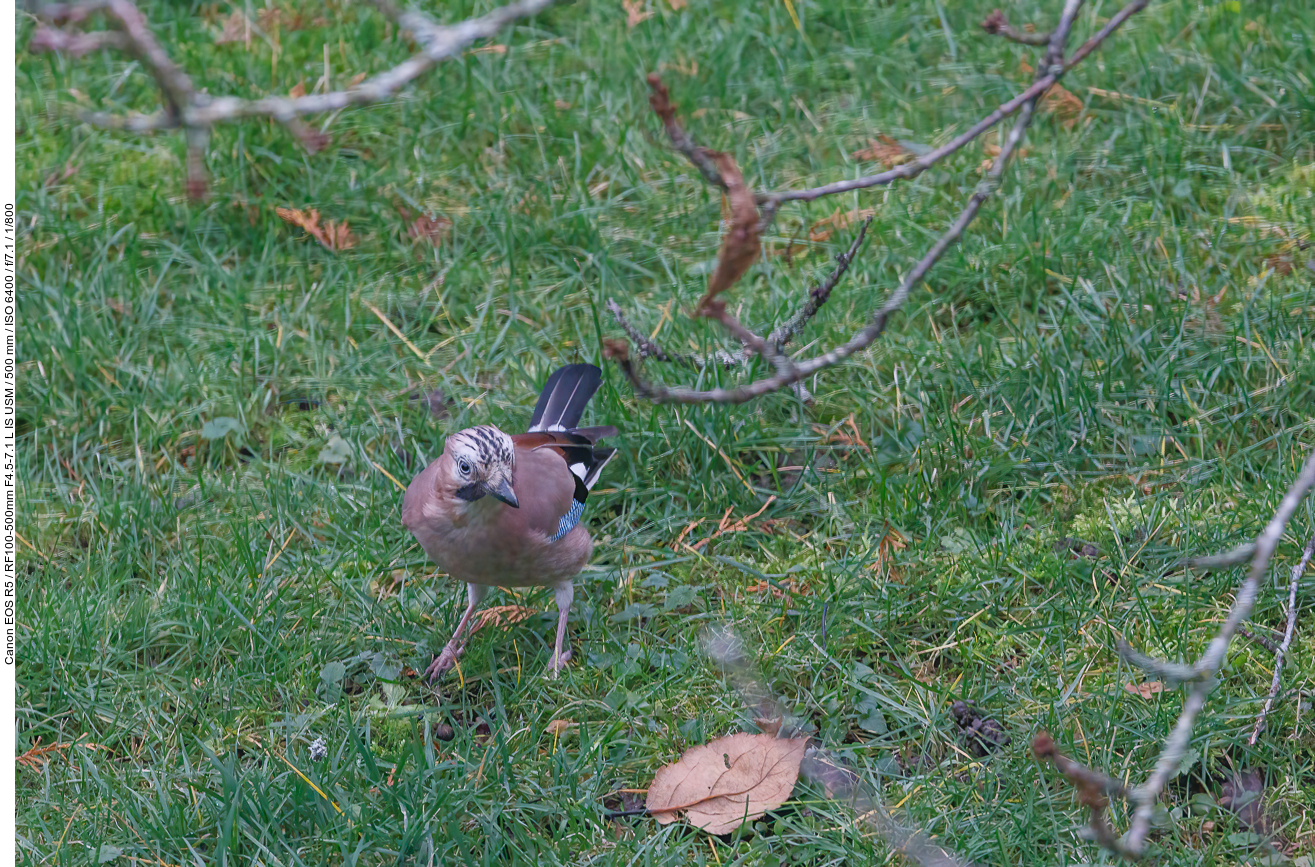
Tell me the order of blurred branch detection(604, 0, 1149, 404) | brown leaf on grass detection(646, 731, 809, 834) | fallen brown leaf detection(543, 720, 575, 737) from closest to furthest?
blurred branch detection(604, 0, 1149, 404)
brown leaf on grass detection(646, 731, 809, 834)
fallen brown leaf detection(543, 720, 575, 737)

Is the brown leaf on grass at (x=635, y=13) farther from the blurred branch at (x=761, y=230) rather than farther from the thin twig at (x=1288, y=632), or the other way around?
the blurred branch at (x=761, y=230)

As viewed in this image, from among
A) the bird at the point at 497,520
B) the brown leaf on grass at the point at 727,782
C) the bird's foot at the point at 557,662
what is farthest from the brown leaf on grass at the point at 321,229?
the brown leaf on grass at the point at 727,782

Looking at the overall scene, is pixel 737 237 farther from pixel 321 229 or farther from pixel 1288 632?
pixel 321 229

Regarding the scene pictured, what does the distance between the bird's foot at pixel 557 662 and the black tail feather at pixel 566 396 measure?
2.79 ft

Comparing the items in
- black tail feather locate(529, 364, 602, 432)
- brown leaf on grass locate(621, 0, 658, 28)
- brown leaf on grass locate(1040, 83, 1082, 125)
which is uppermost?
brown leaf on grass locate(621, 0, 658, 28)

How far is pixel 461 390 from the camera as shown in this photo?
484 cm

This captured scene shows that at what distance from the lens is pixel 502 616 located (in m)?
4.10

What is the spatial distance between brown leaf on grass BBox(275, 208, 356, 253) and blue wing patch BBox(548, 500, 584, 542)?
1.98m

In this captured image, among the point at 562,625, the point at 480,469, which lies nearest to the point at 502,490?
the point at 480,469

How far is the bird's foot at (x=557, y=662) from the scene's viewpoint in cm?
377

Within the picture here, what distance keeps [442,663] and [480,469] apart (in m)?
0.62

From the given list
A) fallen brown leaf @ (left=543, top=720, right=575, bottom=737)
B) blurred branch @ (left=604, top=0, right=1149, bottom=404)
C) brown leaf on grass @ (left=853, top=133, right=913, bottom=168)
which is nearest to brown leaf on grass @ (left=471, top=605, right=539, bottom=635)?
fallen brown leaf @ (left=543, top=720, right=575, bottom=737)

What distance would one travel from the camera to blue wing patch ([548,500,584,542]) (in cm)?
380

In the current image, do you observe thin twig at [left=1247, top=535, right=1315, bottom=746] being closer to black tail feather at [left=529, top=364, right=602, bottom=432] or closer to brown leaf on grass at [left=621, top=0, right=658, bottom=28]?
black tail feather at [left=529, top=364, right=602, bottom=432]
